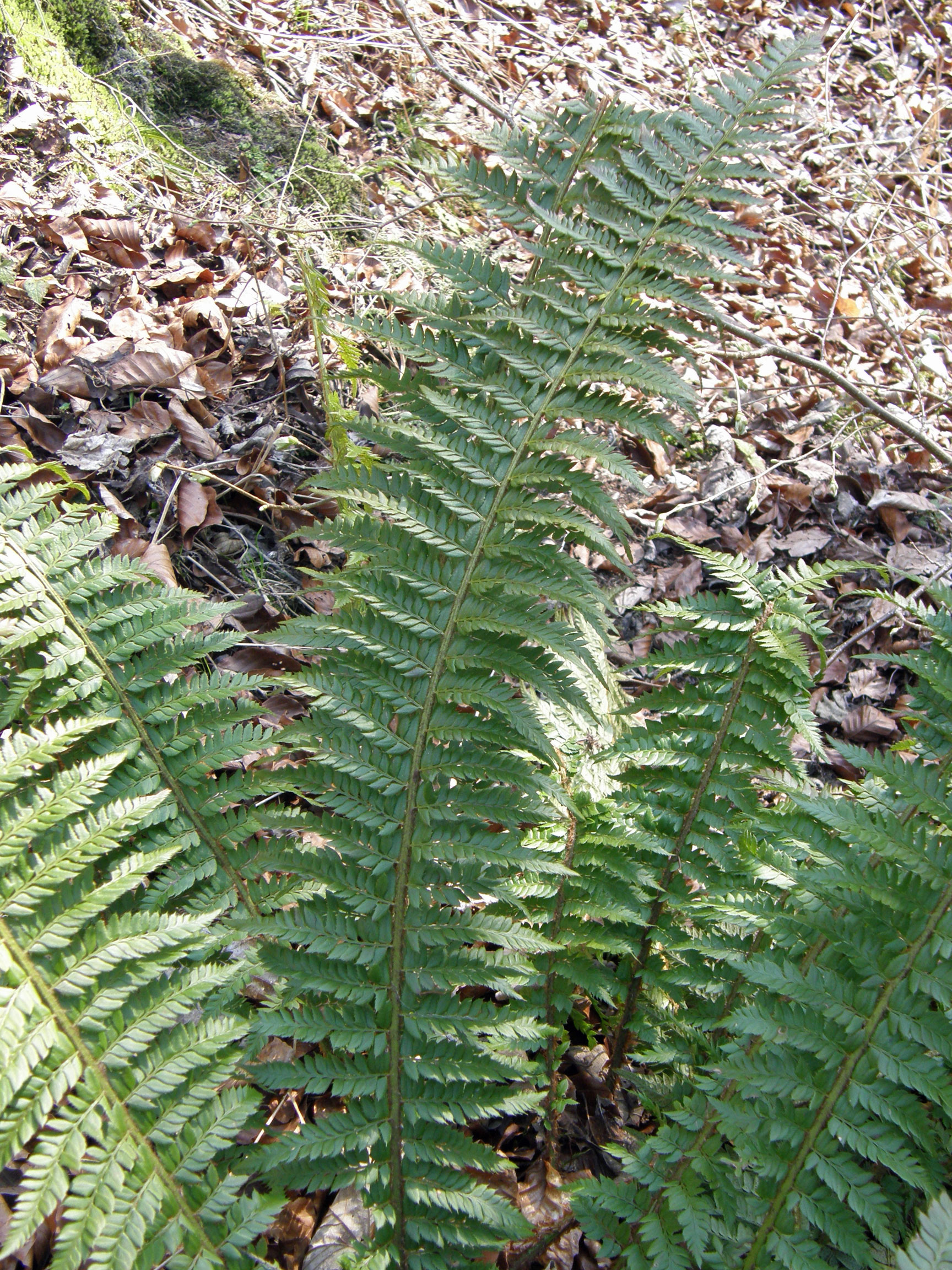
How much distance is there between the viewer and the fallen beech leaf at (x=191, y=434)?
2.79m

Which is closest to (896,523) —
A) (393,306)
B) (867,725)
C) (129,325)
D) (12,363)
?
(867,725)

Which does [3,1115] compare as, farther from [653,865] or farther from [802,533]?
[802,533]

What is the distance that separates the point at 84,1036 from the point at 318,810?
1097 mm

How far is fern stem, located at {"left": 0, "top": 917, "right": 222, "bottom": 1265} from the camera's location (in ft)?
4.33

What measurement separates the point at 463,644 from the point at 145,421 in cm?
168

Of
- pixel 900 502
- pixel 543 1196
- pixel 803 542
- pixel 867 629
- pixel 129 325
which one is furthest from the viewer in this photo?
pixel 900 502

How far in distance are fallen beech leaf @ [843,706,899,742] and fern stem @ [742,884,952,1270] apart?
171 cm

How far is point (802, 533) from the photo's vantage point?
3518 millimetres

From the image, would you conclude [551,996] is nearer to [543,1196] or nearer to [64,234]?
[543,1196]

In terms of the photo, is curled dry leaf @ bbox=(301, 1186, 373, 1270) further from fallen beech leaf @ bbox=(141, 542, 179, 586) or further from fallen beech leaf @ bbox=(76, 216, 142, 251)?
fallen beech leaf @ bbox=(76, 216, 142, 251)

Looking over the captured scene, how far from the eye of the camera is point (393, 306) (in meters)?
3.27

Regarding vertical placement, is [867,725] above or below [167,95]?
below

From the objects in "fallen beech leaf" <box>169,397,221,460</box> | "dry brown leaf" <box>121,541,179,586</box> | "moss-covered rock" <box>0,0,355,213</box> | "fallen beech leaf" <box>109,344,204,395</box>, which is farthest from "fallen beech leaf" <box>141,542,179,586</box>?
"moss-covered rock" <box>0,0,355,213</box>

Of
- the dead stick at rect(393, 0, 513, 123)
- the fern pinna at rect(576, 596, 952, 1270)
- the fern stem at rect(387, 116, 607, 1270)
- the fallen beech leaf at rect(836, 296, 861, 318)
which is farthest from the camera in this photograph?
the fallen beech leaf at rect(836, 296, 861, 318)
